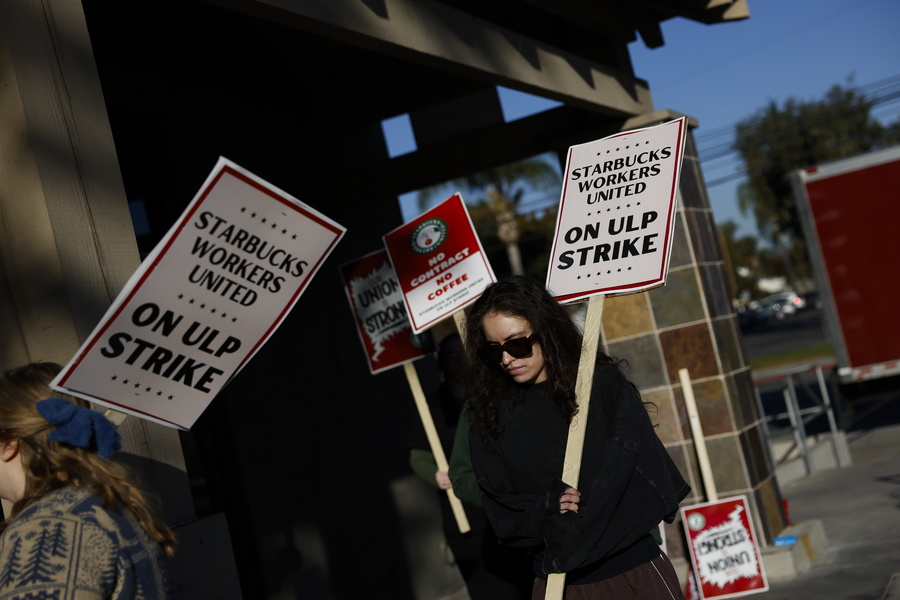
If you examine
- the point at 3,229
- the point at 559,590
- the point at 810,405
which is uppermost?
the point at 3,229

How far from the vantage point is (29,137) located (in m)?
2.72

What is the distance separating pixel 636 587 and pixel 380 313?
10.3 ft

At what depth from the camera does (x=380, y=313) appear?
5.91 metres

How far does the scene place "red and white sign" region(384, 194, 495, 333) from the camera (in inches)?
196

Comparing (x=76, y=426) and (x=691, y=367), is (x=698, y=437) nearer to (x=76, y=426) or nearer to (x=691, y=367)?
(x=691, y=367)

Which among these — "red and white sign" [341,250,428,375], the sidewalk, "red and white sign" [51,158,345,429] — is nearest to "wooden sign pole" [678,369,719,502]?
the sidewalk

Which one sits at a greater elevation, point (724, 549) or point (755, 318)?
point (724, 549)

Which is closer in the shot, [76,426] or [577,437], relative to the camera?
[76,426]

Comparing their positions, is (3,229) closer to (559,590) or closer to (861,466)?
(559,590)

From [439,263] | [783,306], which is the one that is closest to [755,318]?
[783,306]

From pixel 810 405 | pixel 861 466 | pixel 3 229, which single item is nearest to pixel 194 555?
pixel 3 229

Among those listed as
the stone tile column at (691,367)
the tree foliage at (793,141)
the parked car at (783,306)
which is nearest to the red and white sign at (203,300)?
the stone tile column at (691,367)

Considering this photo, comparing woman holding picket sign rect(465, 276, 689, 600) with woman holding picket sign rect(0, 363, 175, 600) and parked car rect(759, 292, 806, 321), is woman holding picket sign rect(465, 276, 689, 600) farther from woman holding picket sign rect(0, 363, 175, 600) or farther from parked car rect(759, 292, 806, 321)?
parked car rect(759, 292, 806, 321)

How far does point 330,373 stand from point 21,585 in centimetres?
553
